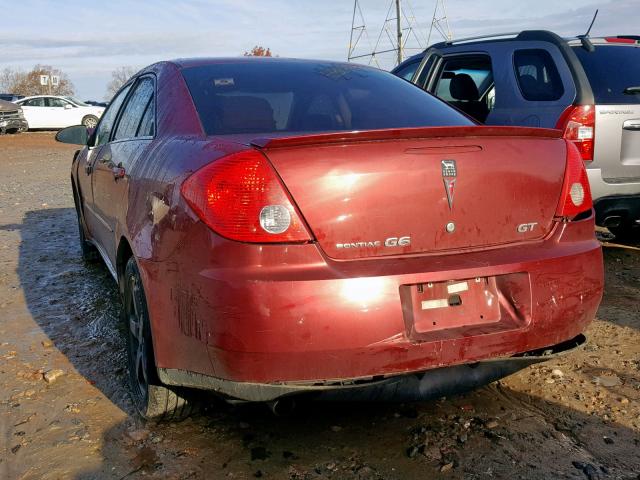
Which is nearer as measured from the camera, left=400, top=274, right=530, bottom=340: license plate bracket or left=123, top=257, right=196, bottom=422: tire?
left=400, top=274, right=530, bottom=340: license plate bracket

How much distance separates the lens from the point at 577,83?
4.99 m

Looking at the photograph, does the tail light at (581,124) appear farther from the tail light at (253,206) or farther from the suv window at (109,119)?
the tail light at (253,206)

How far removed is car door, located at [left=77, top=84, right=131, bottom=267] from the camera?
4406 mm

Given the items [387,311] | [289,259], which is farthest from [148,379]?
[387,311]

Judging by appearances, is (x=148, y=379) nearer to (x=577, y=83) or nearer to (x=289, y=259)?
(x=289, y=259)

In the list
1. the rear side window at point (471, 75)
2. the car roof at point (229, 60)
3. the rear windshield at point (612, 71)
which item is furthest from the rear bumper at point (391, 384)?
the rear side window at point (471, 75)

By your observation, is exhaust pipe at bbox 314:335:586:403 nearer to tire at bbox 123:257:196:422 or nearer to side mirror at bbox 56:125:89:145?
tire at bbox 123:257:196:422

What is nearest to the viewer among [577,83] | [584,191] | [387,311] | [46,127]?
[387,311]

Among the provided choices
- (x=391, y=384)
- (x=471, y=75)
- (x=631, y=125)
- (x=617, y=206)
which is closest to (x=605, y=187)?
(x=617, y=206)

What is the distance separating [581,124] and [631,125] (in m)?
0.43

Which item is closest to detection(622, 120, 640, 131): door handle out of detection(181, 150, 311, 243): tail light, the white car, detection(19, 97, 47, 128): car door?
detection(181, 150, 311, 243): tail light

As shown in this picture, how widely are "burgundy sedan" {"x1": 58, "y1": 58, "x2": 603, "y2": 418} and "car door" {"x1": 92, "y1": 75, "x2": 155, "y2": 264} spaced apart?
545mm

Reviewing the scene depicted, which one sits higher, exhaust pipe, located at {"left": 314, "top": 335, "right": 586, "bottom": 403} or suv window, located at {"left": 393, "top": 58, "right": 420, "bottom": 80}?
suv window, located at {"left": 393, "top": 58, "right": 420, "bottom": 80}

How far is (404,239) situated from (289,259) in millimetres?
413
